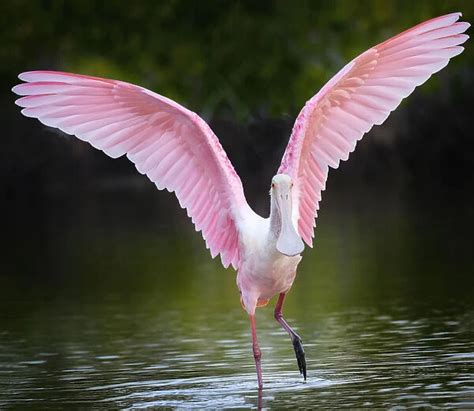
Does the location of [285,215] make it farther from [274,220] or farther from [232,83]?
[232,83]

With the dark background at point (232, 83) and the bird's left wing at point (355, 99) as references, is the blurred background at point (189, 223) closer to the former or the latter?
the dark background at point (232, 83)

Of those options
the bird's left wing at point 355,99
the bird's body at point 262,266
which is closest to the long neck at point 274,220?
the bird's body at point 262,266

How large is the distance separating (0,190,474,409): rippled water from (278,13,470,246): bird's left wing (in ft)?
4.15

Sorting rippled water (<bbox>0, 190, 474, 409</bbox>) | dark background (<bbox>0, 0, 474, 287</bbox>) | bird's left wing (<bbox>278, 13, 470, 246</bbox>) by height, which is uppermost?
dark background (<bbox>0, 0, 474, 287</bbox>)

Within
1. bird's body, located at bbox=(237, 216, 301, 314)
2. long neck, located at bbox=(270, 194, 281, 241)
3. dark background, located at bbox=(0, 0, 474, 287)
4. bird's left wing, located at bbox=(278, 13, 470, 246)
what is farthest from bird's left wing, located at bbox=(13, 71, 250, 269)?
dark background, located at bbox=(0, 0, 474, 287)

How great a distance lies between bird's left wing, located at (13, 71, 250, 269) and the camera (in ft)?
37.9

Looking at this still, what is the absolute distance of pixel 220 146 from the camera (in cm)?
1188

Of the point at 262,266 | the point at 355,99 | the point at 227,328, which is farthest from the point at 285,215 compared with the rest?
the point at 227,328

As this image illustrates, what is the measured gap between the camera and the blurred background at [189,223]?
14.1 metres

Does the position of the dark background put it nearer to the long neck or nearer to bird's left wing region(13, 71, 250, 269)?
bird's left wing region(13, 71, 250, 269)

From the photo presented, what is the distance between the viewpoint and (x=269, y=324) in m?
15.1

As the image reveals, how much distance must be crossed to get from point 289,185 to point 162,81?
42442 millimetres

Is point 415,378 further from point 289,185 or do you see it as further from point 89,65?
point 89,65

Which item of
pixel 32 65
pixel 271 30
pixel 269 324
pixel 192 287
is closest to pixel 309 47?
pixel 271 30
